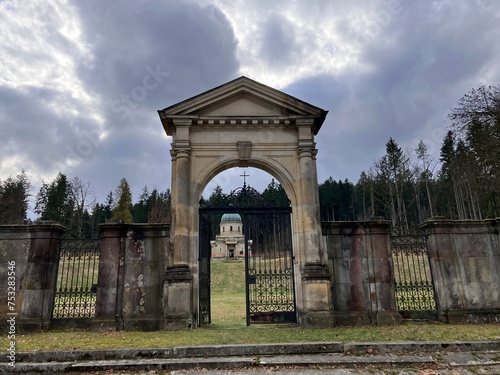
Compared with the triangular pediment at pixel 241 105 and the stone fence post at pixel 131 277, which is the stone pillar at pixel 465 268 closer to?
the triangular pediment at pixel 241 105

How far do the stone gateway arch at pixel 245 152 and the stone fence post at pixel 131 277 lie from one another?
2.53ft

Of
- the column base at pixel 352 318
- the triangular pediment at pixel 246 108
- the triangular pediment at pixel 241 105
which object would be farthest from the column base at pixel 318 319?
the triangular pediment at pixel 246 108

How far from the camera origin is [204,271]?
36.5 ft

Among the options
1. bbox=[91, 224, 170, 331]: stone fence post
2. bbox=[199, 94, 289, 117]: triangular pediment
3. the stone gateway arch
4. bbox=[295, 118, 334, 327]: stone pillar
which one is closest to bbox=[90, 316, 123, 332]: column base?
bbox=[91, 224, 170, 331]: stone fence post

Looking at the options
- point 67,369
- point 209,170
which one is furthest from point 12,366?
point 209,170

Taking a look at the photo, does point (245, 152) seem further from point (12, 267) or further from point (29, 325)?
point (29, 325)

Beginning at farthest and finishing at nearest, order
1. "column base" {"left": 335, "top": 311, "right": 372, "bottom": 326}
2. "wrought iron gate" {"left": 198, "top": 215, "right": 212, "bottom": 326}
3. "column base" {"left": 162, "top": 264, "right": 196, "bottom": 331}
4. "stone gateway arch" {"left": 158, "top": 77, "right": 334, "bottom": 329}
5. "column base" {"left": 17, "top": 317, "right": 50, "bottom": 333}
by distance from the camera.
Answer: "wrought iron gate" {"left": 198, "top": 215, "right": 212, "bottom": 326}
"stone gateway arch" {"left": 158, "top": 77, "right": 334, "bottom": 329}
"column base" {"left": 335, "top": 311, "right": 372, "bottom": 326}
"column base" {"left": 17, "top": 317, "right": 50, "bottom": 333}
"column base" {"left": 162, "top": 264, "right": 196, "bottom": 331}

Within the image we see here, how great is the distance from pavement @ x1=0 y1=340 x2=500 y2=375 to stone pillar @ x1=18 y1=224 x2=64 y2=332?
13.0 feet

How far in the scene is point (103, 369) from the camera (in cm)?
591

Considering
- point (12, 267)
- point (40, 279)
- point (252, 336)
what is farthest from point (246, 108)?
point (12, 267)

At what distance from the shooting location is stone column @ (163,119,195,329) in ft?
31.7

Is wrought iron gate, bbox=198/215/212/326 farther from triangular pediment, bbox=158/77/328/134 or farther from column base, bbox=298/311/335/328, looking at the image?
triangular pediment, bbox=158/77/328/134

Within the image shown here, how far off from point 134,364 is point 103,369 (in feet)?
1.80

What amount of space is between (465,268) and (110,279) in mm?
10617
